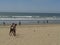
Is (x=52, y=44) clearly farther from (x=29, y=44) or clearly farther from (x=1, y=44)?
(x=1, y=44)

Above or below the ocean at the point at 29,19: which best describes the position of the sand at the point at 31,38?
above

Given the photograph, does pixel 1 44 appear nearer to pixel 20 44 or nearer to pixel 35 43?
pixel 20 44

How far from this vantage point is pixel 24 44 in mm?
9805

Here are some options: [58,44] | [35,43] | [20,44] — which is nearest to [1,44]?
[20,44]

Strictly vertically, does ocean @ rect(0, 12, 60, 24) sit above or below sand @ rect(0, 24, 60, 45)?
below

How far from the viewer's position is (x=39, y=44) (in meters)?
9.80

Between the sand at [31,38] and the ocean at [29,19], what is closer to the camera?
the sand at [31,38]

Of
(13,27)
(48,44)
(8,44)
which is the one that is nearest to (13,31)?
(13,27)

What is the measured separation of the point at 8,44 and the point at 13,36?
2994mm

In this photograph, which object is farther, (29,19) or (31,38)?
(29,19)

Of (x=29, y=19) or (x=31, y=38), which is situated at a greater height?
(x=31, y=38)

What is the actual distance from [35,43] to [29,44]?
1.63 ft

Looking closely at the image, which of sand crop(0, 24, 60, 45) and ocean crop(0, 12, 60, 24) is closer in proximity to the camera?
sand crop(0, 24, 60, 45)

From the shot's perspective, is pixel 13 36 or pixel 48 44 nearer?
pixel 48 44
